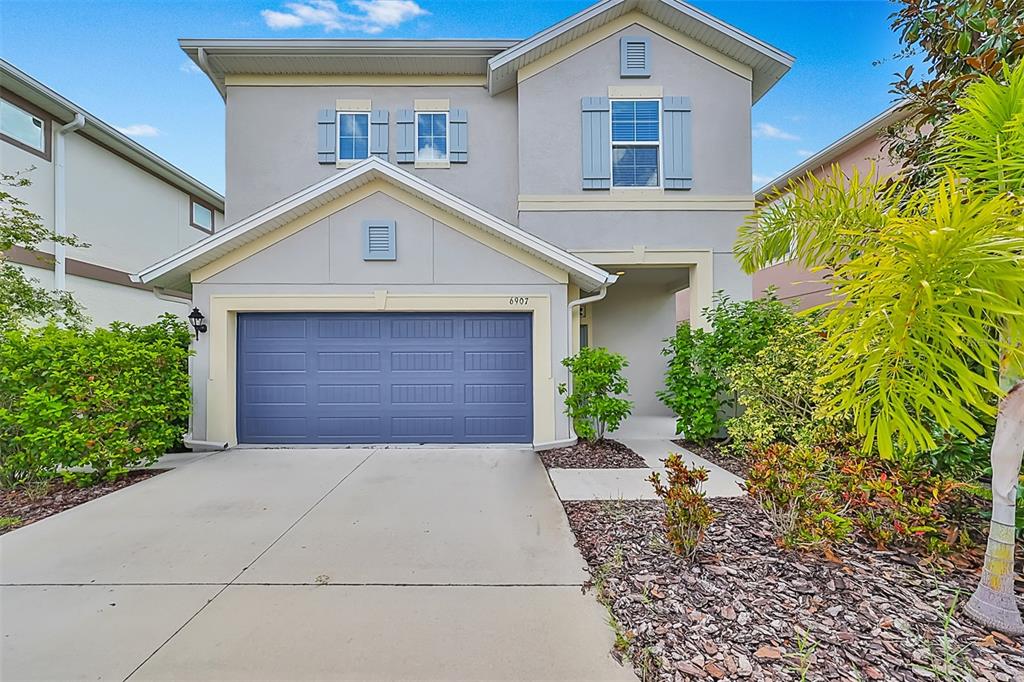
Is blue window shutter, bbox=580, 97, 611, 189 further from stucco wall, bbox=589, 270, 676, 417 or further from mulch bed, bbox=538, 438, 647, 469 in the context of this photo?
mulch bed, bbox=538, 438, 647, 469

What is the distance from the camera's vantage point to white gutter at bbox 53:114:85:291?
387 inches

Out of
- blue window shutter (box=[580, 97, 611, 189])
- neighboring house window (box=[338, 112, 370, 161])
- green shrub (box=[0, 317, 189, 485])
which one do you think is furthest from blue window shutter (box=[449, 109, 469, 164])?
green shrub (box=[0, 317, 189, 485])

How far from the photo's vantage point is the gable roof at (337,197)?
691cm

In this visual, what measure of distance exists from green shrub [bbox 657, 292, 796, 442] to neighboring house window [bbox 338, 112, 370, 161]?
733 cm

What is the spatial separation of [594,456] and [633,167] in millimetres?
5706

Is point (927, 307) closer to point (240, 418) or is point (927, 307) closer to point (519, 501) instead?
point (519, 501)

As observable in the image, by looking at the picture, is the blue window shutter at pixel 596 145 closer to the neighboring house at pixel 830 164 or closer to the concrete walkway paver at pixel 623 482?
the neighboring house at pixel 830 164

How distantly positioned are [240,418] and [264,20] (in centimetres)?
855

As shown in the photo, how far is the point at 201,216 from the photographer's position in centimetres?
1520

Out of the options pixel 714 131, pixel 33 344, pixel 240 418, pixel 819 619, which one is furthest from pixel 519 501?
pixel 714 131

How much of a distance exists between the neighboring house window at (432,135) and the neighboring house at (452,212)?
3cm

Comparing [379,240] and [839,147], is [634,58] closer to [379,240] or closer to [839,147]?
[839,147]

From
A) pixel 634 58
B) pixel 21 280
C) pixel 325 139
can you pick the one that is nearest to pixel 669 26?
pixel 634 58

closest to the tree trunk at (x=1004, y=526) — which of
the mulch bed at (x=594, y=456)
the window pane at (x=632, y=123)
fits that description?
the mulch bed at (x=594, y=456)
